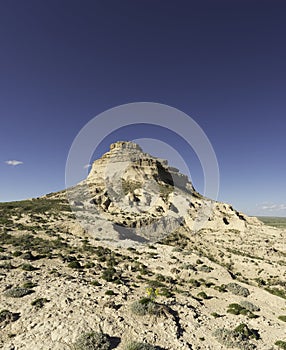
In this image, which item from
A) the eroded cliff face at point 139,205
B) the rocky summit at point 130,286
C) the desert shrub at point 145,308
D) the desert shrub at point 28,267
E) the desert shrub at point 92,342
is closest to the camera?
the desert shrub at point 92,342

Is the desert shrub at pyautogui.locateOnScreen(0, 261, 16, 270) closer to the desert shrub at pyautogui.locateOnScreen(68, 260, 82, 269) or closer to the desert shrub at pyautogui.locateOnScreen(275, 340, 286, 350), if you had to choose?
the desert shrub at pyautogui.locateOnScreen(68, 260, 82, 269)

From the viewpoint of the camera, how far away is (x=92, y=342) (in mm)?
13492

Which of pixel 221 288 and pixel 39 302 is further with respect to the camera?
pixel 221 288

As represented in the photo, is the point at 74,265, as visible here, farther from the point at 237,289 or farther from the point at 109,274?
the point at 237,289

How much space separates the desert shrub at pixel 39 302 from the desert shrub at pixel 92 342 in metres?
5.08

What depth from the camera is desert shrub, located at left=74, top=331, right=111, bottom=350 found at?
43.1ft

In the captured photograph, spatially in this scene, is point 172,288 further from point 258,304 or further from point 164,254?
point 164,254

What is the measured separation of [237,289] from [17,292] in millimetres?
25566

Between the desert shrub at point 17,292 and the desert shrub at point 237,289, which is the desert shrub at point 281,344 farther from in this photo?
the desert shrub at point 17,292

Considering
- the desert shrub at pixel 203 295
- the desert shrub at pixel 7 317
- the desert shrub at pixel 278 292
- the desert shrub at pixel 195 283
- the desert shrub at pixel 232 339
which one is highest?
the desert shrub at pixel 7 317

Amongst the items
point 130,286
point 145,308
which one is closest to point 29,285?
point 130,286

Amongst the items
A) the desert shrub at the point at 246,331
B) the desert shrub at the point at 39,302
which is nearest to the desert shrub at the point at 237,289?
the desert shrub at the point at 246,331

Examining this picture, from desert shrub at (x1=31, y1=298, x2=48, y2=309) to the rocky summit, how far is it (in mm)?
Answer: 81

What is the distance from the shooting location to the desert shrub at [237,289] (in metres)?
26.5
